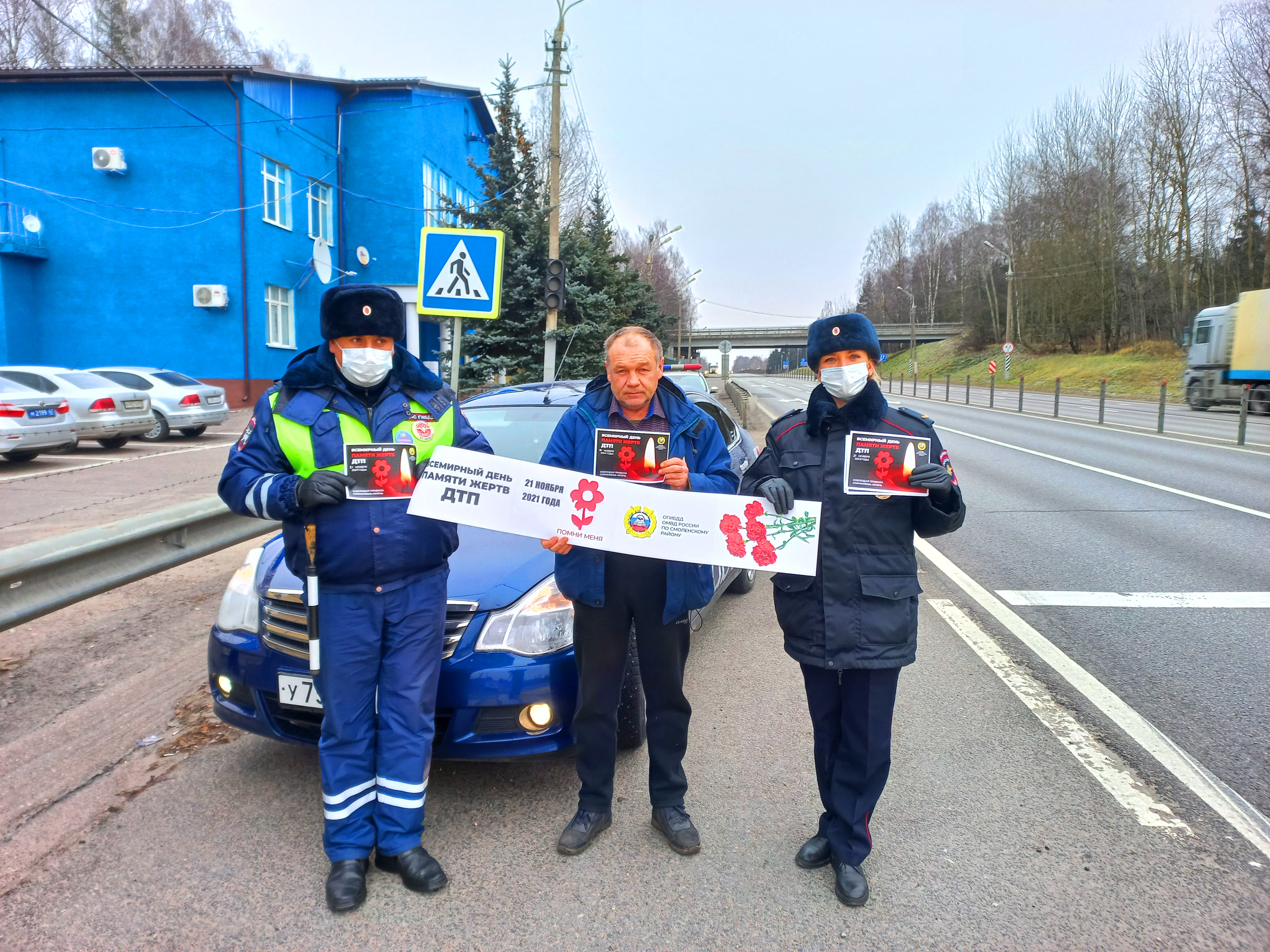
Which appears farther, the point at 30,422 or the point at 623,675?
the point at 30,422

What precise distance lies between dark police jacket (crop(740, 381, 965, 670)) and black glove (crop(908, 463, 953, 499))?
70mm

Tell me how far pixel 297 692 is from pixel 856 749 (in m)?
2.04

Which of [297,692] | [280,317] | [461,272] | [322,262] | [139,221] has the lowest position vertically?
[297,692]

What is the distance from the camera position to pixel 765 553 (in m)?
2.93

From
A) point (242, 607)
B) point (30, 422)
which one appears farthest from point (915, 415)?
point (30, 422)

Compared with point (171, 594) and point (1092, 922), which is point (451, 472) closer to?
point (1092, 922)

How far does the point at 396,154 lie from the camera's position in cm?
2916

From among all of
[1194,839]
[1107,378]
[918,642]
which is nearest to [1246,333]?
[1107,378]

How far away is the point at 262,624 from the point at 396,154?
2927 centimetres

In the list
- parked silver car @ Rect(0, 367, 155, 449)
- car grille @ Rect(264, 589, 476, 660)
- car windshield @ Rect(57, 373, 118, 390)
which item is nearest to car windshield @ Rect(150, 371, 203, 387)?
parked silver car @ Rect(0, 367, 155, 449)

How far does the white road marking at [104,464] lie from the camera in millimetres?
12180

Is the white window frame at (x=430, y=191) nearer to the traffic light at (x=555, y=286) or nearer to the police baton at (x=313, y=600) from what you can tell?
the traffic light at (x=555, y=286)

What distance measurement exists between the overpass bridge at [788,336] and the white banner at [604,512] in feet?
281

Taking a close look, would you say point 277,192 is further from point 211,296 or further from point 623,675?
point 623,675
